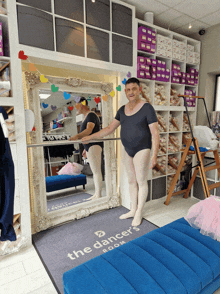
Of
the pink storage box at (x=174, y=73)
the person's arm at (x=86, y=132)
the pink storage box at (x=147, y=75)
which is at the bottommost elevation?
the person's arm at (x=86, y=132)

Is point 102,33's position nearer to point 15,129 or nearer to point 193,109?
point 15,129

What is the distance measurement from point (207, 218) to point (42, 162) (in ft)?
6.16

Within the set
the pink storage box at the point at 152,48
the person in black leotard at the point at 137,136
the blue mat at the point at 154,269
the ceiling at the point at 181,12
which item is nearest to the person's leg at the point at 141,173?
the person in black leotard at the point at 137,136

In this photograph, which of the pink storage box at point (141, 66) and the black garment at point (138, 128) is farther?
the pink storage box at point (141, 66)

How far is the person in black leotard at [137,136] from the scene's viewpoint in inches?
85.9

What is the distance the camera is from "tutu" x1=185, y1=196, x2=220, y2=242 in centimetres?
149

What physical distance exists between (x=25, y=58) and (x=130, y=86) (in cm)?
115

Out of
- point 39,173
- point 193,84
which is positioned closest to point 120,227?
point 39,173

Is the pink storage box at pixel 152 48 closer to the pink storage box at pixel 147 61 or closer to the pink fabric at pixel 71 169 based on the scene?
the pink storage box at pixel 147 61

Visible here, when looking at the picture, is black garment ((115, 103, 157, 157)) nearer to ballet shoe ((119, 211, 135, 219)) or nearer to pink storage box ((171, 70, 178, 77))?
ballet shoe ((119, 211, 135, 219))

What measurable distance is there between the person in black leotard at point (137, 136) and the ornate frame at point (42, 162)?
471mm

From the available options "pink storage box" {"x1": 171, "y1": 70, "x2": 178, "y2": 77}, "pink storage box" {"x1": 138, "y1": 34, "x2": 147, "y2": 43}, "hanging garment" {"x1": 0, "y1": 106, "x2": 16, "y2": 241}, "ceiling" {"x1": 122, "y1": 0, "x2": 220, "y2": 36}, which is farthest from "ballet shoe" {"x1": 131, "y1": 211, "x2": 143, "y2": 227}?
"ceiling" {"x1": 122, "y1": 0, "x2": 220, "y2": 36}

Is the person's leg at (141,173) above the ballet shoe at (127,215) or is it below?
above

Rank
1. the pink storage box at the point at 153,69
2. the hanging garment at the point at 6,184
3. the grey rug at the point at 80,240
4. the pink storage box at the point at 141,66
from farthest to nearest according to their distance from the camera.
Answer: the pink storage box at the point at 153,69, the pink storage box at the point at 141,66, the grey rug at the point at 80,240, the hanging garment at the point at 6,184
